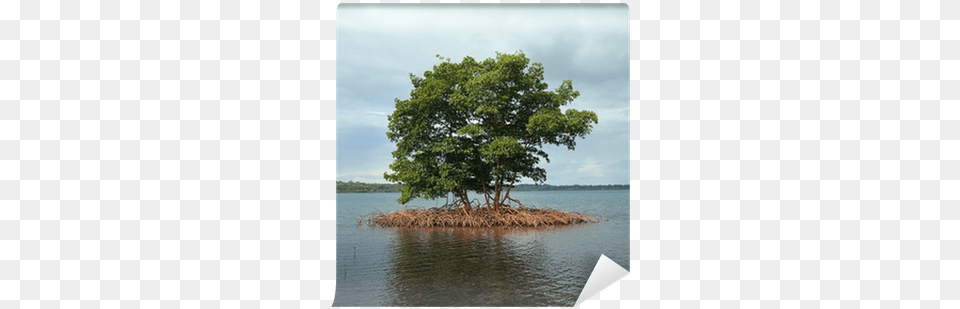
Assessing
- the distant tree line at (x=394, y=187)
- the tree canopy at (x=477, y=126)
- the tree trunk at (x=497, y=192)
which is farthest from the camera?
the tree trunk at (x=497, y=192)

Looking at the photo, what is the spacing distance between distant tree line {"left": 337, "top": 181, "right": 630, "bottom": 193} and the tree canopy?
5.2 inches

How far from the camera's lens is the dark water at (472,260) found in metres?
4.70

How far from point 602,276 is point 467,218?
3430 mm

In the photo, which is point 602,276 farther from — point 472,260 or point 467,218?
point 467,218

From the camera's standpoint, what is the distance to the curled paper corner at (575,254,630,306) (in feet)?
16.2

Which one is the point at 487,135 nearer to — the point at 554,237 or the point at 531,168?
the point at 531,168

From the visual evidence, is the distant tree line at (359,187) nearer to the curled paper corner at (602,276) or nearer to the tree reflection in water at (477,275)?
the tree reflection in water at (477,275)

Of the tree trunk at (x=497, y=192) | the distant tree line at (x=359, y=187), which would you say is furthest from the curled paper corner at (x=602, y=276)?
the tree trunk at (x=497, y=192)

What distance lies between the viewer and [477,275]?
17.0 ft

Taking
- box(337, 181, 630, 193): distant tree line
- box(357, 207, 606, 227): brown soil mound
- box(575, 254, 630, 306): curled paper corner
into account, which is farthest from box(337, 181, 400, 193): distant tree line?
box(575, 254, 630, 306): curled paper corner

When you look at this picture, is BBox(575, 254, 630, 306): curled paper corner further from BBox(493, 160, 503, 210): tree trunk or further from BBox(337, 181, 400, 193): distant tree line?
BBox(493, 160, 503, 210): tree trunk

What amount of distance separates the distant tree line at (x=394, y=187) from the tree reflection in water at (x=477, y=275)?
0.81 meters
